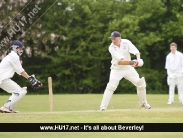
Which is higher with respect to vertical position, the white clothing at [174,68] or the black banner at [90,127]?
the white clothing at [174,68]

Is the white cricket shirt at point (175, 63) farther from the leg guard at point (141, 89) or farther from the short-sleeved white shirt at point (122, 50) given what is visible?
the short-sleeved white shirt at point (122, 50)

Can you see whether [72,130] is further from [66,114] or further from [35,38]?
[35,38]

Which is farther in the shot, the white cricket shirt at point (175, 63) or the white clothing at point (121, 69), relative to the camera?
the white cricket shirt at point (175, 63)

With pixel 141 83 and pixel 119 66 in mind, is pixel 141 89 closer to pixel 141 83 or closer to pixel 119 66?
pixel 141 83

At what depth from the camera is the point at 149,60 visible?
4697 centimetres

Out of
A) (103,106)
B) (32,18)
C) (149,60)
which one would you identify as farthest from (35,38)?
(103,106)

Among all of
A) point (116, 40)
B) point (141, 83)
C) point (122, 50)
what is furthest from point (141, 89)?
point (116, 40)

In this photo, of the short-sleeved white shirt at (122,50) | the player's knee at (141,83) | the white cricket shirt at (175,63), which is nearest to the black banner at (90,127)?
the short-sleeved white shirt at (122,50)

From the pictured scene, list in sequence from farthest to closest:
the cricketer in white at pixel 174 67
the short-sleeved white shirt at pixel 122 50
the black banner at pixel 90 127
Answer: the cricketer in white at pixel 174 67 → the short-sleeved white shirt at pixel 122 50 → the black banner at pixel 90 127

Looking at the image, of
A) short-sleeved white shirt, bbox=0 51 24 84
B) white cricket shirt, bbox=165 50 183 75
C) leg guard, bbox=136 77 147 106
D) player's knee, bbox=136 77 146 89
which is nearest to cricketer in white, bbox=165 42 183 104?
white cricket shirt, bbox=165 50 183 75

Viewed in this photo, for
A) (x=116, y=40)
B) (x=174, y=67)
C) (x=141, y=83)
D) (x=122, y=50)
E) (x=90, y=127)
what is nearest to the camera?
(x=90, y=127)

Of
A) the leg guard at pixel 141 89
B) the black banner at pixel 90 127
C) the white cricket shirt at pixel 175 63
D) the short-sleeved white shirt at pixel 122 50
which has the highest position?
the short-sleeved white shirt at pixel 122 50

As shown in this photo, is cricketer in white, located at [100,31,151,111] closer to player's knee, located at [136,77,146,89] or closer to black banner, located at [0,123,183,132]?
player's knee, located at [136,77,146,89]

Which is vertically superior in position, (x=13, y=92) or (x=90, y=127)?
(x=13, y=92)
